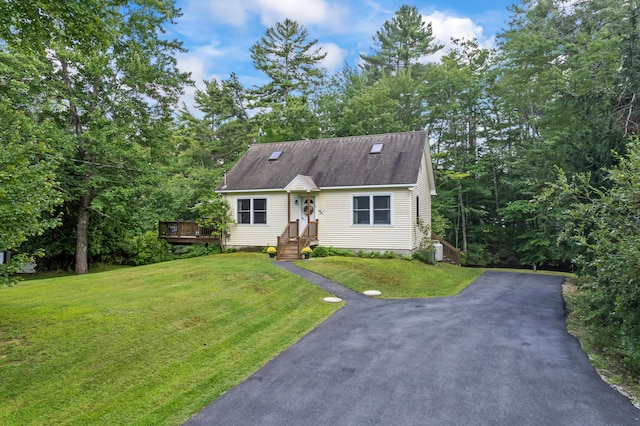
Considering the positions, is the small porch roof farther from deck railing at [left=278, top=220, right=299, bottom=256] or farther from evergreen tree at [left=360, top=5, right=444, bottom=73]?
evergreen tree at [left=360, top=5, right=444, bottom=73]

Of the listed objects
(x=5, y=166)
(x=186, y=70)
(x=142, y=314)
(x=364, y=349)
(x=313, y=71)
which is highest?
(x=313, y=71)

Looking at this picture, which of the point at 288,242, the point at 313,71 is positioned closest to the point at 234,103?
the point at 313,71

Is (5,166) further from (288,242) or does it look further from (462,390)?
(288,242)

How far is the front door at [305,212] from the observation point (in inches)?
667

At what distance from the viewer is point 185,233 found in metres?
19.1

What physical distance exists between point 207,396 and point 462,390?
3305 millimetres

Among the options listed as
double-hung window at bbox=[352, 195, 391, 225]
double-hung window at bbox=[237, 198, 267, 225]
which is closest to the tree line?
double-hung window at bbox=[237, 198, 267, 225]

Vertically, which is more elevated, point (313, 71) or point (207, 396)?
point (313, 71)

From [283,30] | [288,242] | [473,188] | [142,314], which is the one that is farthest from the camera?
[283,30]

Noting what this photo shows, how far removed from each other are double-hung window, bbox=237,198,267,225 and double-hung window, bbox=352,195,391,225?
4.78 m

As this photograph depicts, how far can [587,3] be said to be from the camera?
20.2 m

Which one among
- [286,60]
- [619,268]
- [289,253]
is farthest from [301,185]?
[286,60]

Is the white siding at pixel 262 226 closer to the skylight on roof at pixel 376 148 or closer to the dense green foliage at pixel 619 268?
the skylight on roof at pixel 376 148

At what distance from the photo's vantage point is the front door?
1695 centimetres
